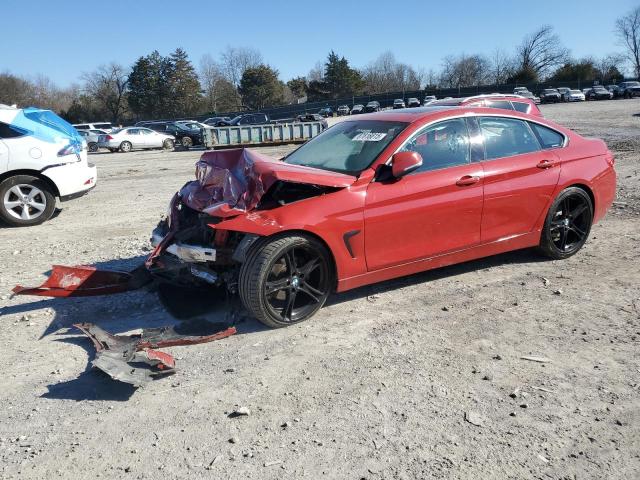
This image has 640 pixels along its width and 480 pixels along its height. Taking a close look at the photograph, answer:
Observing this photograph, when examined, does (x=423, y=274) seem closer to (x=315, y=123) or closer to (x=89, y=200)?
(x=89, y=200)

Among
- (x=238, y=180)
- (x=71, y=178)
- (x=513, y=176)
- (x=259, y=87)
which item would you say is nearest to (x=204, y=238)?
(x=238, y=180)

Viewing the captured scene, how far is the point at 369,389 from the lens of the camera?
3.27 meters

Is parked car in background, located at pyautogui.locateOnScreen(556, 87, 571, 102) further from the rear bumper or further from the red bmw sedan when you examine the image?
the rear bumper

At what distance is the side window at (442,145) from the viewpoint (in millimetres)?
4641

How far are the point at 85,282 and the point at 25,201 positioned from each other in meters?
4.49

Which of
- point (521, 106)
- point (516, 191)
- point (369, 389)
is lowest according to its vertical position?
point (369, 389)

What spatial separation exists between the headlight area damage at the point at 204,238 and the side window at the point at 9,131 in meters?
4.59

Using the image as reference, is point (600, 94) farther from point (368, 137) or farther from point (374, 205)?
point (374, 205)

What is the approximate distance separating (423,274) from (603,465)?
2.90m

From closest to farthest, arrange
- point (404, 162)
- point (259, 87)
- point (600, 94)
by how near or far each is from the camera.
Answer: point (404, 162), point (600, 94), point (259, 87)

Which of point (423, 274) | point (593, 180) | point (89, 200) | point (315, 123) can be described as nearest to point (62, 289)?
point (423, 274)

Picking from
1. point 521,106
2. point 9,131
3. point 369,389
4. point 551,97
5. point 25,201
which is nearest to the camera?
point 369,389

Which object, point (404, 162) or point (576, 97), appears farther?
point (576, 97)

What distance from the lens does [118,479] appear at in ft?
8.37
